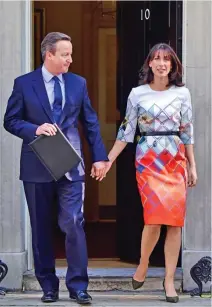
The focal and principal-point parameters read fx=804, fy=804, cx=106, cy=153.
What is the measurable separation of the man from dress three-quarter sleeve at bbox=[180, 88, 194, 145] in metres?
0.60

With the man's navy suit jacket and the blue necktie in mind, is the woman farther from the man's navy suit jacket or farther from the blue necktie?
the blue necktie

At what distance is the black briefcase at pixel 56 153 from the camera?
5.03m

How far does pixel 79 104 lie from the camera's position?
5.29 metres

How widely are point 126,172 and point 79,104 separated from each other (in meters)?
1.45

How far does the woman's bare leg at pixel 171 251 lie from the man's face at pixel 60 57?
1.30 metres

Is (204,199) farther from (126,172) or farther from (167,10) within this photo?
(167,10)

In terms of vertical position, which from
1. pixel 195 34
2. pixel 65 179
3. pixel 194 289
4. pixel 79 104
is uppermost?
pixel 195 34

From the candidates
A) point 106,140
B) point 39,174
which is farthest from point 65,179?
point 106,140

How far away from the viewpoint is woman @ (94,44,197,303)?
211 inches

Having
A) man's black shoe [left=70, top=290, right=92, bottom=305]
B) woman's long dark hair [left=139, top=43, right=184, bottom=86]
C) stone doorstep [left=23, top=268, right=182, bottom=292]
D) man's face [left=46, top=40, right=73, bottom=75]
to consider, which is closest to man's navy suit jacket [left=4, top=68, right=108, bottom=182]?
man's face [left=46, top=40, right=73, bottom=75]

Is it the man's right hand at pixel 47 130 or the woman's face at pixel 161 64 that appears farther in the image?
the woman's face at pixel 161 64

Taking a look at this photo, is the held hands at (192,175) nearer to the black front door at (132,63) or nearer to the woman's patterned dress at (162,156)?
the woman's patterned dress at (162,156)

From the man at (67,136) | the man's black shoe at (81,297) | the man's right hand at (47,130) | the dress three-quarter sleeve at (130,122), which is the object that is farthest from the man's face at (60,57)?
the man's black shoe at (81,297)

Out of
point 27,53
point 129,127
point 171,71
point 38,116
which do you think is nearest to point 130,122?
point 129,127
